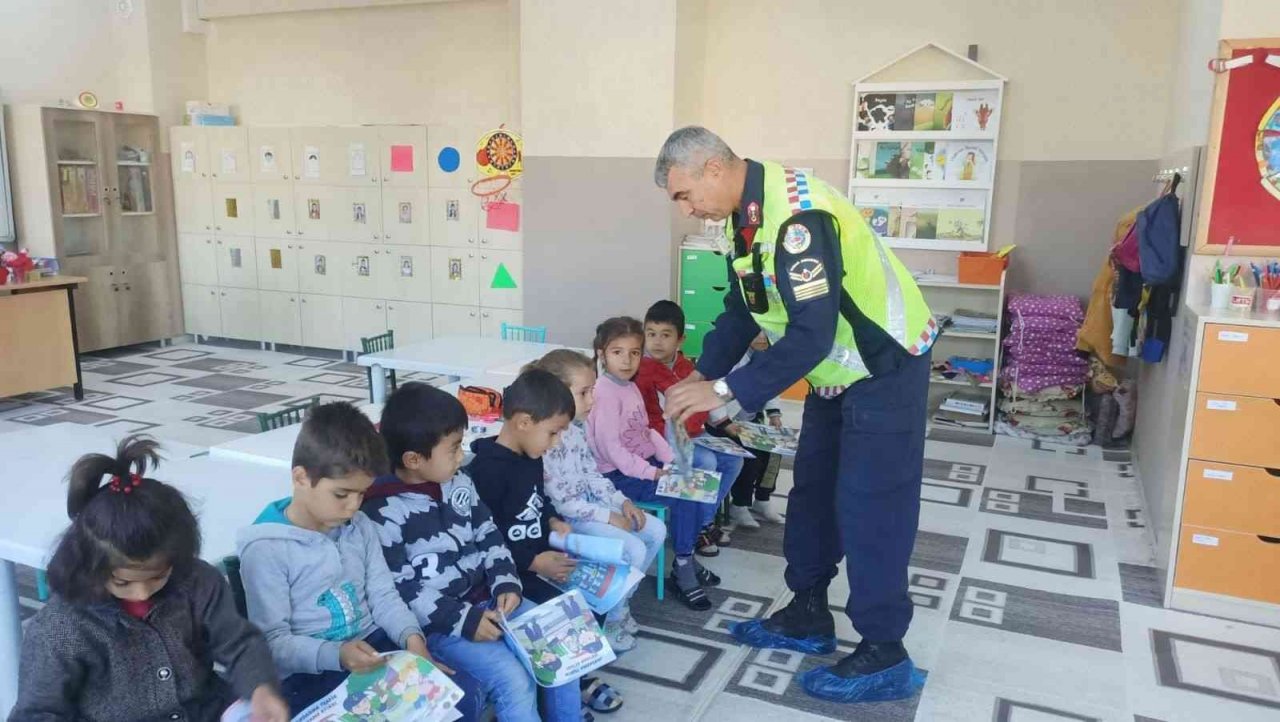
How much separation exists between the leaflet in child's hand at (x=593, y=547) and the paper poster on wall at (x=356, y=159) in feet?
18.3

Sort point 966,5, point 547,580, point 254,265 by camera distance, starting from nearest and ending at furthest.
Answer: point 547,580 < point 966,5 < point 254,265

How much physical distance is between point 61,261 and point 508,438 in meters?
6.45

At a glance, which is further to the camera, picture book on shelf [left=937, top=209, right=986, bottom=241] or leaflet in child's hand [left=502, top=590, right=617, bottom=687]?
picture book on shelf [left=937, top=209, right=986, bottom=241]

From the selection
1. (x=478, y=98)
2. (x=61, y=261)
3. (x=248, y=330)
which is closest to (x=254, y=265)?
(x=248, y=330)

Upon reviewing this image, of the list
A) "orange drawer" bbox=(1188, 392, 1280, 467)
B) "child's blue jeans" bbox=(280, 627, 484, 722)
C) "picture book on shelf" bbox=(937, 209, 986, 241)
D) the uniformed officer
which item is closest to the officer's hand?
the uniformed officer

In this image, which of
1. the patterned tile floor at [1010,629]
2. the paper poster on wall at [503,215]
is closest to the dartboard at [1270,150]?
the patterned tile floor at [1010,629]

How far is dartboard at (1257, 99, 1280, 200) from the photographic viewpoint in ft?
11.1

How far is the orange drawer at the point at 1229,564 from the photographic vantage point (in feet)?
10.6

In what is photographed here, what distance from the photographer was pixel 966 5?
5.79 meters

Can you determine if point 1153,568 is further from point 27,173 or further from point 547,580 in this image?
point 27,173

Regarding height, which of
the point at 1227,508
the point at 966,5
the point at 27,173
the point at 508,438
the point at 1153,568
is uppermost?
the point at 966,5

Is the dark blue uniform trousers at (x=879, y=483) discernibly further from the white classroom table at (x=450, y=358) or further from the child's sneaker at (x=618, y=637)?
the white classroom table at (x=450, y=358)

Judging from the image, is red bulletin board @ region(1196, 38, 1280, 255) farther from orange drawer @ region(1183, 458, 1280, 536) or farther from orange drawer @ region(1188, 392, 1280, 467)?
orange drawer @ region(1183, 458, 1280, 536)

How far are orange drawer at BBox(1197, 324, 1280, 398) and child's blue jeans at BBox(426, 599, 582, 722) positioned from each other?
2601 mm
